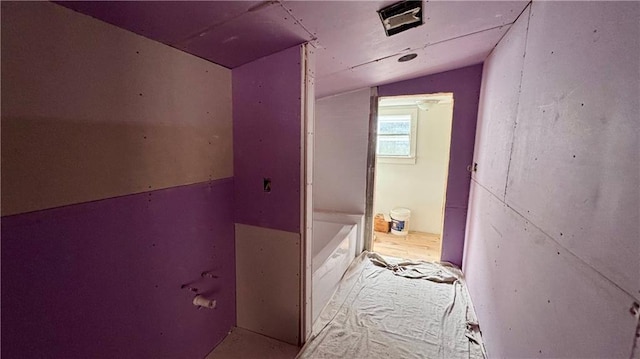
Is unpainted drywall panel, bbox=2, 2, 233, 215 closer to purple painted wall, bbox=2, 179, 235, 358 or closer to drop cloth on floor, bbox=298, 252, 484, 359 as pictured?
purple painted wall, bbox=2, 179, 235, 358

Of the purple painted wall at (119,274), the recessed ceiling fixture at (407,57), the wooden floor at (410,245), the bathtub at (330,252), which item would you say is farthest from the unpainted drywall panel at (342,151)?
the purple painted wall at (119,274)

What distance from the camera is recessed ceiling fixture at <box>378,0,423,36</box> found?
3.77 feet

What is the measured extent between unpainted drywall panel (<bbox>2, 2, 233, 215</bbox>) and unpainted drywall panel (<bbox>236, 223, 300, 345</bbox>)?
62 centimetres

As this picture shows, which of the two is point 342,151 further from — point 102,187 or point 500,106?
point 102,187

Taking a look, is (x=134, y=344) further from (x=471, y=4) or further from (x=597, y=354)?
(x=471, y=4)

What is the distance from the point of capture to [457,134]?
2668mm

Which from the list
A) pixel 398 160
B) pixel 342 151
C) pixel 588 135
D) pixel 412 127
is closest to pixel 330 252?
pixel 342 151

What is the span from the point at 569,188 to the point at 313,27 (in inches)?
51.1

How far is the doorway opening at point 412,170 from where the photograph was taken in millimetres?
3935

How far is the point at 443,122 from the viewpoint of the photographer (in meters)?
3.93

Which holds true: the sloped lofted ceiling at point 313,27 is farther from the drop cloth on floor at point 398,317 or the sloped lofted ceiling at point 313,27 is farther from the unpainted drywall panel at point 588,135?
the drop cloth on floor at point 398,317

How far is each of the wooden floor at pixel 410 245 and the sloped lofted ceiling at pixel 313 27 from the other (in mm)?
2406

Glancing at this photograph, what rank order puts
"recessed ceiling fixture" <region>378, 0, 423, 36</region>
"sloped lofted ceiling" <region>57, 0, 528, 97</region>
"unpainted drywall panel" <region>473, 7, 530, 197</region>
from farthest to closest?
"unpainted drywall panel" <region>473, 7, 530, 197</region>
"recessed ceiling fixture" <region>378, 0, 423, 36</region>
"sloped lofted ceiling" <region>57, 0, 528, 97</region>

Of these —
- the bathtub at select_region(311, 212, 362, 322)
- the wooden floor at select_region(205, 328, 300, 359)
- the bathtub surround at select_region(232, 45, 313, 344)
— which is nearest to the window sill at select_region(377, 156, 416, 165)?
the bathtub at select_region(311, 212, 362, 322)
